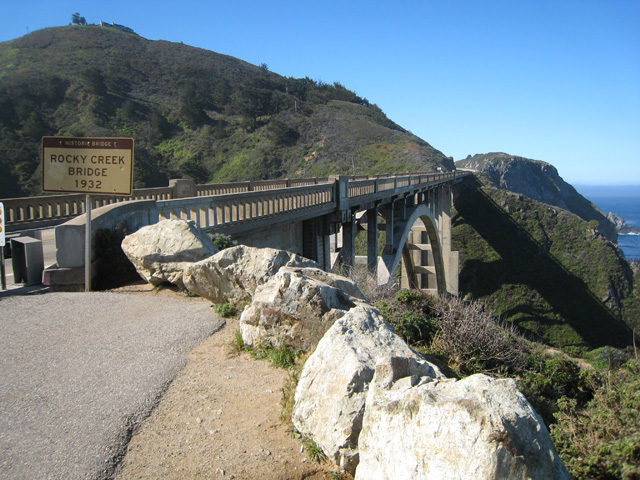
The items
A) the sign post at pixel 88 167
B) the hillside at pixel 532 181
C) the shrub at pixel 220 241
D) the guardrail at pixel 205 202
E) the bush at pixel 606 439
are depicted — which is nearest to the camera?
the bush at pixel 606 439

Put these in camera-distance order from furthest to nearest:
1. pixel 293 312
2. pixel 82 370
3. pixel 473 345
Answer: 1. pixel 473 345
2. pixel 293 312
3. pixel 82 370

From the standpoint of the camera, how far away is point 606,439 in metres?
3.60

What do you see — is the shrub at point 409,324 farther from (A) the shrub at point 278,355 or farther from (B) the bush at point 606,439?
(B) the bush at point 606,439

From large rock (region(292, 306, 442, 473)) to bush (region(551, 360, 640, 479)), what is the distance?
1.28m

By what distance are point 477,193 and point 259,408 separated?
56.9 meters

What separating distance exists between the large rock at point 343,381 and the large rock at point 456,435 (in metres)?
0.30

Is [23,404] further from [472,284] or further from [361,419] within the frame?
[472,284]

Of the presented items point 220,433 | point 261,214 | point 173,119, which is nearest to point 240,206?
point 261,214

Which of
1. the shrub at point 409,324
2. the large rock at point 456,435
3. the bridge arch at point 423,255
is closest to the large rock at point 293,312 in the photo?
the shrub at point 409,324

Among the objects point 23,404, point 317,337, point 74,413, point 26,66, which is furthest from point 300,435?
point 26,66

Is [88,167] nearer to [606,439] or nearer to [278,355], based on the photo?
[278,355]

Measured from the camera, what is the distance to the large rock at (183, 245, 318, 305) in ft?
18.5

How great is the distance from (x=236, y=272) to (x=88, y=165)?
2.93 metres

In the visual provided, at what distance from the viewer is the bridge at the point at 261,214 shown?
8.07 meters
